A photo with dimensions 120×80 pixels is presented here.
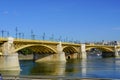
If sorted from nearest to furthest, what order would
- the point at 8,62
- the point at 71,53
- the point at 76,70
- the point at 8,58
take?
1. the point at 8,62
2. the point at 76,70
3. the point at 8,58
4. the point at 71,53

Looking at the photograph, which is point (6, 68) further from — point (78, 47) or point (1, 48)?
point (78, 47)

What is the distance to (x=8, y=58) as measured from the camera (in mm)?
75000

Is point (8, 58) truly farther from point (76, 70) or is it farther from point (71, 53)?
point (71, 53)

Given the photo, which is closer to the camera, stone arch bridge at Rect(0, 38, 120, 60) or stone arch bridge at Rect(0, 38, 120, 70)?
stone arch bridge at Rect(0, 38, 120, 70)

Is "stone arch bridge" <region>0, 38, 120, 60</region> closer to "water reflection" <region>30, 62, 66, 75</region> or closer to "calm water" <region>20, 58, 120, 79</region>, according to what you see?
"calm water" <region>20, 58, 120, 79</region>

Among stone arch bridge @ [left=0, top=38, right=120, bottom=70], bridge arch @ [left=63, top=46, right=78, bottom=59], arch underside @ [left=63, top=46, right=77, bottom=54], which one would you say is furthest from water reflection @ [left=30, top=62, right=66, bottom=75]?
bridge arch @ [left=63, top=46, right=78, bottom=59]

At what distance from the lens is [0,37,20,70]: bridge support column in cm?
7344

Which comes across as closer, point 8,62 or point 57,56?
point 8,62

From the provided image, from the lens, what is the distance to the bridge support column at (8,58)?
73438mm

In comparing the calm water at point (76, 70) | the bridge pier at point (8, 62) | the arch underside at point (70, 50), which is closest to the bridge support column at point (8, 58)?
the bridge pier at point (8, 62)

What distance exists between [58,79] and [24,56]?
122m

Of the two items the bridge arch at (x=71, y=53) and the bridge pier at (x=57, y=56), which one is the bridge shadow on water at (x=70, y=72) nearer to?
the bridge pier at (x=57, y=56)

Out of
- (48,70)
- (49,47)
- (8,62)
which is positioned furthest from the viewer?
(49,47)

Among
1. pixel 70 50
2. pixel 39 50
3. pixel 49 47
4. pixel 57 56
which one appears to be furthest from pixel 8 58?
pixel 70 50
